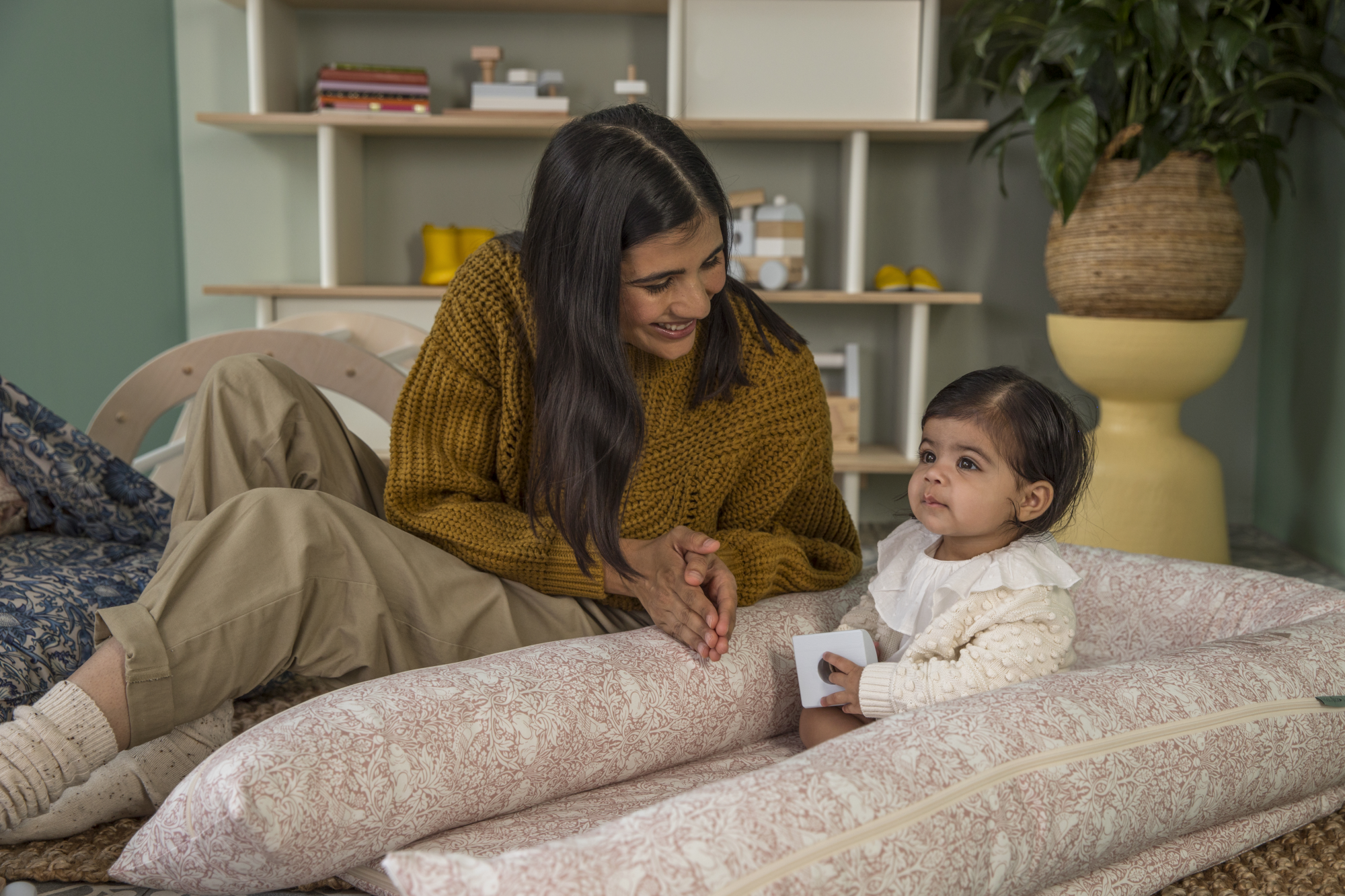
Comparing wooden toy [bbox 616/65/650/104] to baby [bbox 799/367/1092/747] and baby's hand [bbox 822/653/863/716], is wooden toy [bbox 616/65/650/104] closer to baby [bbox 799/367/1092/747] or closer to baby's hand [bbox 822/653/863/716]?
baby [bbox 799/367/1092/747]

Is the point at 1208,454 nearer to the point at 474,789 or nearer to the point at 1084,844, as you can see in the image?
the point at 1084,844

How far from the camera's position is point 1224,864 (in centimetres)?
108

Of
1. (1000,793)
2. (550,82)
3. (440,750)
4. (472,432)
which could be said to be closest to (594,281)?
(472,432)

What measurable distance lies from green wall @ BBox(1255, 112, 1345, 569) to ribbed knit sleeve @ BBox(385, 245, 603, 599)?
209 cm

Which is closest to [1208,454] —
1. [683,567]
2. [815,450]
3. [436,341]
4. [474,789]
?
[815,450]

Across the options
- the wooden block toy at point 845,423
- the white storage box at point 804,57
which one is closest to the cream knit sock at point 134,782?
the wooden block toy at point 845,423

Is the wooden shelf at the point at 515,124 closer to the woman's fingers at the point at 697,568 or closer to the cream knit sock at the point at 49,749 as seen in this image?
the woman's fingers at the point at 697,568

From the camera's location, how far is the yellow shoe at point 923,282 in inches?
111

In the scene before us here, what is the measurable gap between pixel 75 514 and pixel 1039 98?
2002 mm

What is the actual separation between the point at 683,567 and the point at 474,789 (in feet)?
1.16

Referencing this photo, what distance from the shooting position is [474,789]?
994 millimetres

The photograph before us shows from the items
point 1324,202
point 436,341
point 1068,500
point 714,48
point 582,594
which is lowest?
point 582,594

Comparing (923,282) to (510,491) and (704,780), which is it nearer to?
(510,491)

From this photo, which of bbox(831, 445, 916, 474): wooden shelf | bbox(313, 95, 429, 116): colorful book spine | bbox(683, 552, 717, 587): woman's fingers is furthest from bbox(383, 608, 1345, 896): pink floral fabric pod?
bbox(313, 95, 429, 116): colorful book spine
